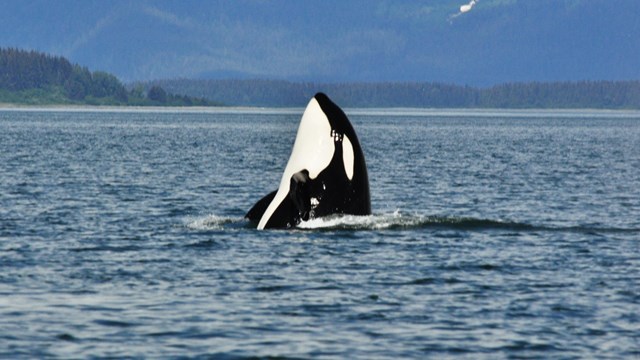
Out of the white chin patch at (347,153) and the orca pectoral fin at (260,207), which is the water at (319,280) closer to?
the orca pectoral fin at (260,207)

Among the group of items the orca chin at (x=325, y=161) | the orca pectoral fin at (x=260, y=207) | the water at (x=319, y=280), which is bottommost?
the water at (x=319, y=280)

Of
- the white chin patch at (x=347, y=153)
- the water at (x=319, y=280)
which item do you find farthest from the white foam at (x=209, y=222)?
the white chin patch at (x=347, y=153)

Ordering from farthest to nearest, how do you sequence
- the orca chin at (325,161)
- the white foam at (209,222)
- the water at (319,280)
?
1. the white foam at (209,222)
2. the orca chin at (325,161)
3. the water at (319,280)

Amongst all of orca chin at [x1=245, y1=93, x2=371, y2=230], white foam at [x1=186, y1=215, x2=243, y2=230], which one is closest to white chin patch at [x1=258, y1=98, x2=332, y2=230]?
orca chin at [x1=245, y1=93, x2=371, y2=230]

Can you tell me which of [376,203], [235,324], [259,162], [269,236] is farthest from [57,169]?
[235,324]

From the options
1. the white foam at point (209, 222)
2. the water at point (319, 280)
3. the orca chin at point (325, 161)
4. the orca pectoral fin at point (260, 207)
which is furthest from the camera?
the white foam at point (209, 222)

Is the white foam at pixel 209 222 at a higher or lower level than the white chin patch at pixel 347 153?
lower

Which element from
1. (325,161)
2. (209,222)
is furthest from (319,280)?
(209,222)

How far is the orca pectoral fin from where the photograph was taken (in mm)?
25509

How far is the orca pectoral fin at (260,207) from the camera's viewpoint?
25509mm

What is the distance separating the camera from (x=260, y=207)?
2630cm

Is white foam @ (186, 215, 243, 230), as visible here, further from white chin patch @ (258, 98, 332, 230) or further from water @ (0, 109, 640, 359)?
white chin patch @ (258, 98, 332, 230)

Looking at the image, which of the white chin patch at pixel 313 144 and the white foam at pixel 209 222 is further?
the white foam at pixel 209 222

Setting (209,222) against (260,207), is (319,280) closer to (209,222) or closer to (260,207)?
(260,207)
